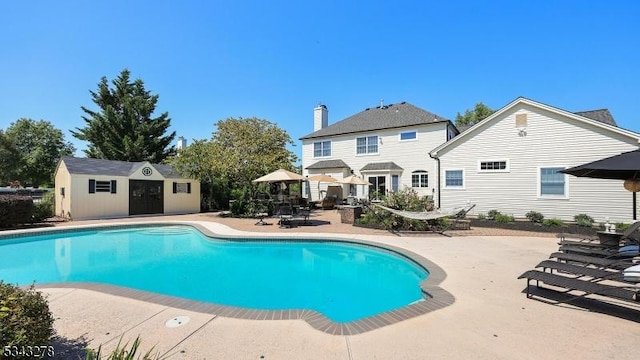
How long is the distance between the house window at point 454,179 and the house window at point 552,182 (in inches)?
133

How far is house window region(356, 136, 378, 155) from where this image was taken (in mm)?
21047

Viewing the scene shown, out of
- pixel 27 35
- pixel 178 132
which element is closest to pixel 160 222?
pixel 27 35

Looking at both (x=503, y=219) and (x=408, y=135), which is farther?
(x=408, y=135)

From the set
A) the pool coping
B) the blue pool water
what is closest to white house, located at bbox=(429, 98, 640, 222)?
the blue pool water

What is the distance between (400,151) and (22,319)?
19650 millimetres

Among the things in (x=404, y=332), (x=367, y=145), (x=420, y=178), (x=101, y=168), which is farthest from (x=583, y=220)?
(x=101, y=168)

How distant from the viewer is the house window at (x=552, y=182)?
12758 millimetres

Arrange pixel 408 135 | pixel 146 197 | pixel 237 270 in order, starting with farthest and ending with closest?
pixel 408 135 → pixel 146 197 → pixel 237 270

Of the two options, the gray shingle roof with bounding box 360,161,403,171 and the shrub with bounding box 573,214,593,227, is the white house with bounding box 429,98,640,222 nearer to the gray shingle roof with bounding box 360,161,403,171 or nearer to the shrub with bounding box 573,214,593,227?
the shrub with bounding box 573,214,593,227

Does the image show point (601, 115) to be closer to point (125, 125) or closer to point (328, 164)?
point (328, 164)

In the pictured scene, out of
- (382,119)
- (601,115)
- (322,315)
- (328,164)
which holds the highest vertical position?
(382,119)

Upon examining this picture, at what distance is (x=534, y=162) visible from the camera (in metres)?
13.3

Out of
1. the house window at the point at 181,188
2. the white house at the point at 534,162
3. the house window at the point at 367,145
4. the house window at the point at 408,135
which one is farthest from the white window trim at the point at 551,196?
the house window at the point at 181,188

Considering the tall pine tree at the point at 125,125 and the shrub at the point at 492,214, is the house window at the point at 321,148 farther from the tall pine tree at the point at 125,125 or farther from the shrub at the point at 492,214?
the tall pine tree at the point at 125,125
